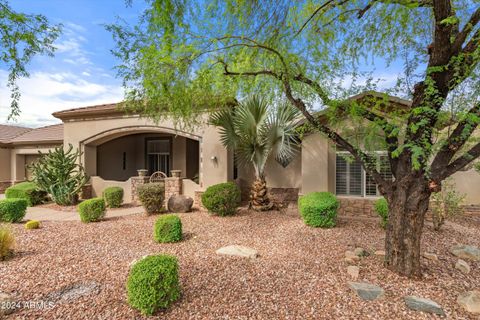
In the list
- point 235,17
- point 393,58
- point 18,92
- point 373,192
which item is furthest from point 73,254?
point 373,192

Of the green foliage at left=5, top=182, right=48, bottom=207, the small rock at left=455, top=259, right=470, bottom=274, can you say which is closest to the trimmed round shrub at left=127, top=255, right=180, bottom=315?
the small rock at left=455, top=259, right=470, bottom=274

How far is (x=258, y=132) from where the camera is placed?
30.5 ft

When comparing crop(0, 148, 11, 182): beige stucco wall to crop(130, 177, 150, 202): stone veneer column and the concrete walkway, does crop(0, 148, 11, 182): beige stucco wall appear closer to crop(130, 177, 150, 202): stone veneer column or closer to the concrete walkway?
the concrete walkway

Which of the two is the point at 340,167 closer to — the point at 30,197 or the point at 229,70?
the point at 229,70

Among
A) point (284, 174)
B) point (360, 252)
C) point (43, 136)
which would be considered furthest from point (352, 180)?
point (43, 136)

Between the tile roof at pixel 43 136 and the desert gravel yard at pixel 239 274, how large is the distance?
9.84m

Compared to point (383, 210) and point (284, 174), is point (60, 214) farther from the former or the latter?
point (383, 210)

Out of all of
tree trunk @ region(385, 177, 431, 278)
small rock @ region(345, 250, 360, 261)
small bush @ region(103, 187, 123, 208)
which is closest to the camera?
tree trunk @ region(385, 177, 431, 278)

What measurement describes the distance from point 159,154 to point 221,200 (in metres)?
9.06

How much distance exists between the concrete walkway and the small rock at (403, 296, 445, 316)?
9.21 metres

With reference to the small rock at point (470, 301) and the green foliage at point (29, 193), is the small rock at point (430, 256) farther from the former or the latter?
the green foliage at point (29, 193)

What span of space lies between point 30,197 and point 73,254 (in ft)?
29.2

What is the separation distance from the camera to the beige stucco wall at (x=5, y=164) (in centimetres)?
1636

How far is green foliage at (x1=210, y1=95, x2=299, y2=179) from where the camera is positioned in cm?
892
